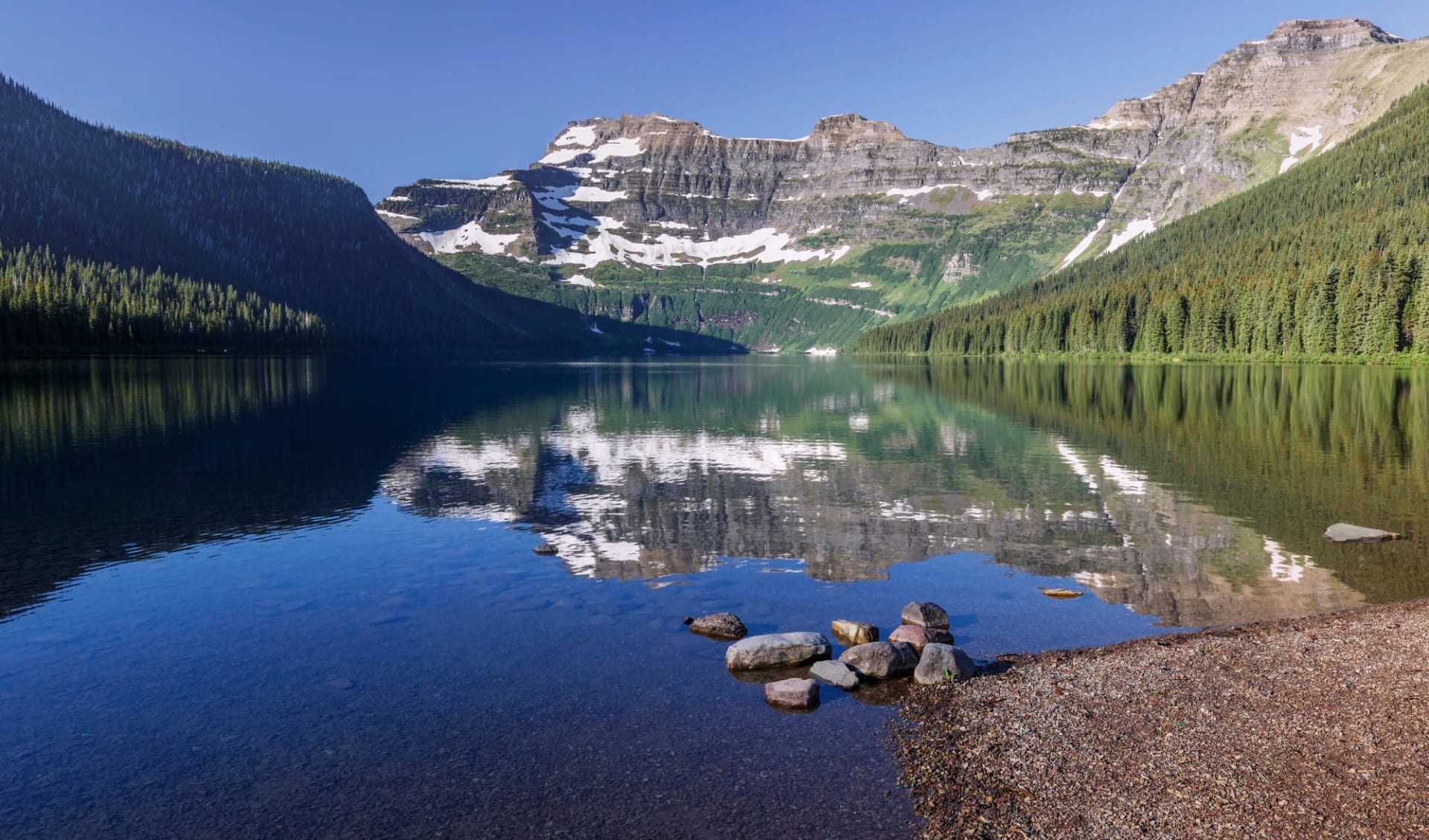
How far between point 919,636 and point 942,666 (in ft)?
7.44

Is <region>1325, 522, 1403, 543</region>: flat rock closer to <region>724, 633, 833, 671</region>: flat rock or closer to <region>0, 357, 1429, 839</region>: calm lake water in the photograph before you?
<region>0, 357, 1429, 839</region>: calm lake water

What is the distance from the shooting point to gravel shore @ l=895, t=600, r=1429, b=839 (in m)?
12.6

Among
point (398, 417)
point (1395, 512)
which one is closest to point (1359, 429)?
point (1395, 512)

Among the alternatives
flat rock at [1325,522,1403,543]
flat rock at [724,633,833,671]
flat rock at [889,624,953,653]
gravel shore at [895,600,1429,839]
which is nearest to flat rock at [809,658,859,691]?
flat rock at [724,633,833,671]

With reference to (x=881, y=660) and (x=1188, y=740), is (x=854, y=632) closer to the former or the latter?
(x=881, y=660)

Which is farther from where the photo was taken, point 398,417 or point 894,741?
point 398,417

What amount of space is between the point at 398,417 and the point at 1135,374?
121 metres

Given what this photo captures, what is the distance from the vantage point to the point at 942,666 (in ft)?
62.7

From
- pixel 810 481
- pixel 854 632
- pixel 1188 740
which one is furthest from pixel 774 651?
pixel 810 481

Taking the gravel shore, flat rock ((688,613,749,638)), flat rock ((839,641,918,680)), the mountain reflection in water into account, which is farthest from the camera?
the mountain reflection in water

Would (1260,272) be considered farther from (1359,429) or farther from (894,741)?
(894,741)

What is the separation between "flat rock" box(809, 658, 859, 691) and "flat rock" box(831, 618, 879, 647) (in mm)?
2055

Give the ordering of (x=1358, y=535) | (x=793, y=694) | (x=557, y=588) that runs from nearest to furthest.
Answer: (x=793, y=694)
(x=557, y=588)
(x=1358, y=535)

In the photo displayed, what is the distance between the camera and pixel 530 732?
1691 cm
